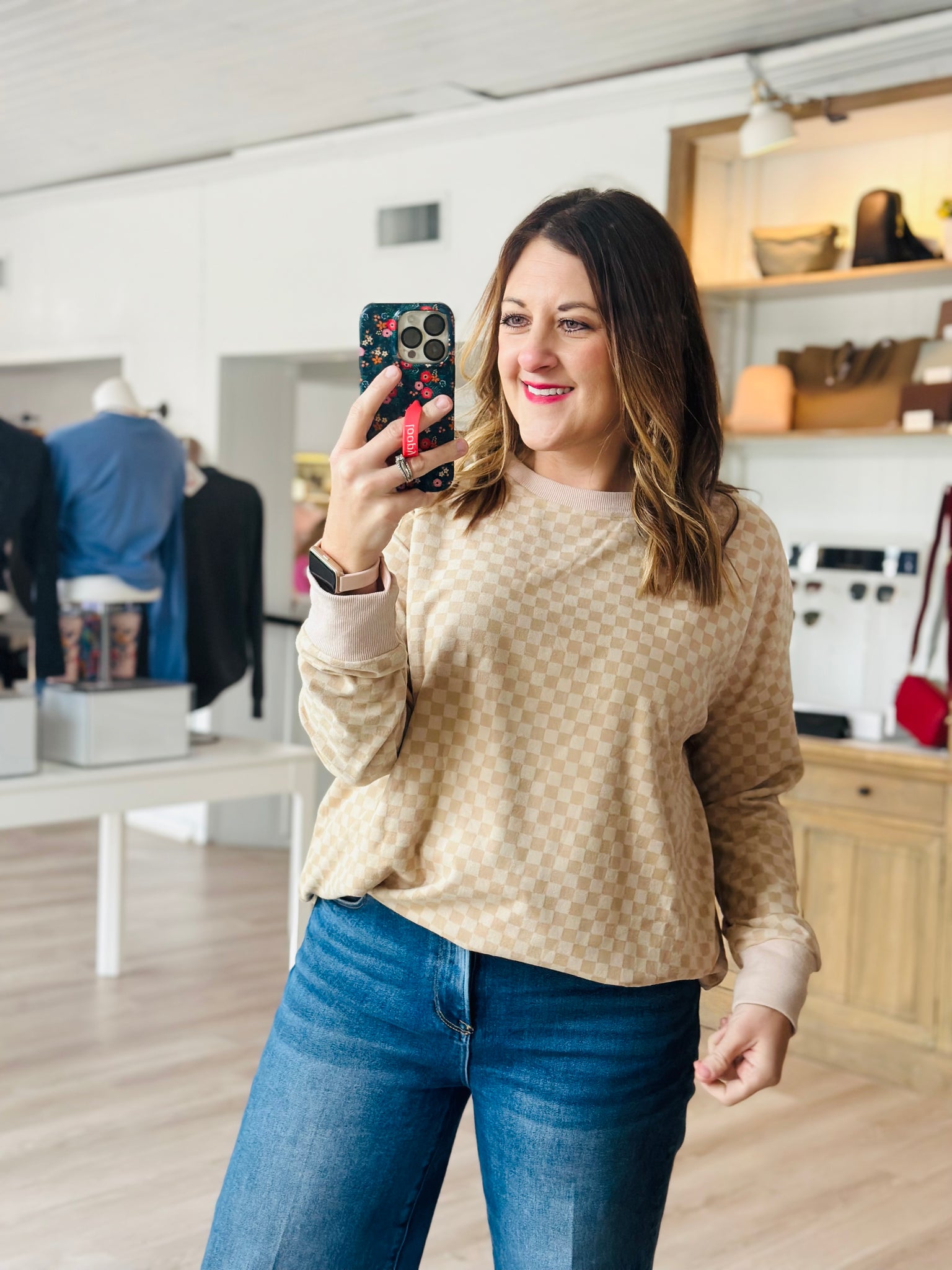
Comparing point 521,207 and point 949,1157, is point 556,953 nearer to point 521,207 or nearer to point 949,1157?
point 949,1157

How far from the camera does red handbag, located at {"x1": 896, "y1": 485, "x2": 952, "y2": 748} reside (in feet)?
11.8

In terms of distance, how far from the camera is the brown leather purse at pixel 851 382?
152 inches

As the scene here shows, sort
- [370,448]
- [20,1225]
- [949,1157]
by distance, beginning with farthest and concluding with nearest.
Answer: [949,1157], [20,1225], [370,448]

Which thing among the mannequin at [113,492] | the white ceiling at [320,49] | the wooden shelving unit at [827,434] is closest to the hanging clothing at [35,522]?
the mannequin at [113,492]

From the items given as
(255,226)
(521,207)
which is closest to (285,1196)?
(521,207)

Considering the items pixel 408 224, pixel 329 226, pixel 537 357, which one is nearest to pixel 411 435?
pixel 537 357

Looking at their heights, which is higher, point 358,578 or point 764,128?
point 764,128

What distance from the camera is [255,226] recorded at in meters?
5.68

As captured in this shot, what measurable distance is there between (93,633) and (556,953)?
8.93ft

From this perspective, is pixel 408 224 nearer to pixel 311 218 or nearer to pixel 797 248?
pixel 311 218

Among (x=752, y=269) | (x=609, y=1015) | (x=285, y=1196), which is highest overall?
(x=752, y=269)

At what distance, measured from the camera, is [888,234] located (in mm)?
3729

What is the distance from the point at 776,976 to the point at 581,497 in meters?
0.44

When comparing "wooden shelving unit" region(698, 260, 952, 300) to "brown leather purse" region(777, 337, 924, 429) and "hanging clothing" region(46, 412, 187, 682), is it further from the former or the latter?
"hanging clothing" region(46, 412, 187, 682)
